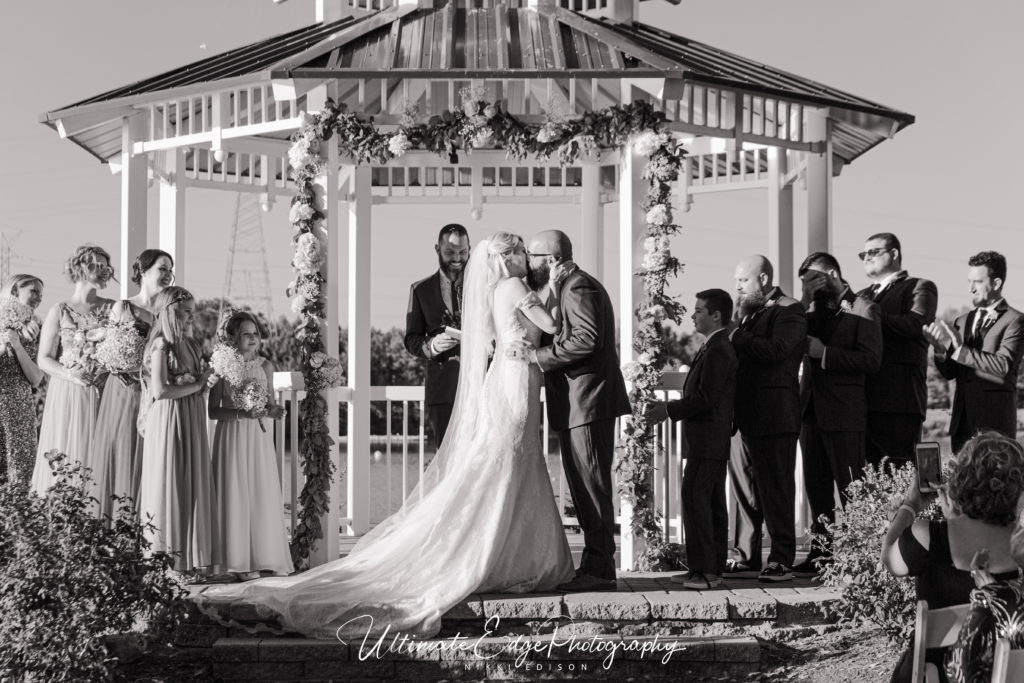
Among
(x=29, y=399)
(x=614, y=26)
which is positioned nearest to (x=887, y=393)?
(x=614, y=26)

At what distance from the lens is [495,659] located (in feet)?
22.6

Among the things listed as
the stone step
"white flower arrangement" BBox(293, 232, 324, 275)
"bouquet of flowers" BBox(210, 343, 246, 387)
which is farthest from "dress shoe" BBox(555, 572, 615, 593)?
"white flower arrangement" BBox(293, 232, 324, 275)

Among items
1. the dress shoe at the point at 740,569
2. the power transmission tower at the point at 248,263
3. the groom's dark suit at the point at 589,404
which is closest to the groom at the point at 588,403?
the groom's dark suit at the point at 589,404

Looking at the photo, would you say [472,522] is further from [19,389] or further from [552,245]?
[19,389]

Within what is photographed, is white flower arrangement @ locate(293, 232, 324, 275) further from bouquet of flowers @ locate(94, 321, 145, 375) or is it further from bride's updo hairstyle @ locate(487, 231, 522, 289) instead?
bride's updo hairstyle @ locate(487, 231, 522, 289)

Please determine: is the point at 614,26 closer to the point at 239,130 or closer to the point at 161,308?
the point at 239,130

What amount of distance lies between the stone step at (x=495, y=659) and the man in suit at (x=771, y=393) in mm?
1375

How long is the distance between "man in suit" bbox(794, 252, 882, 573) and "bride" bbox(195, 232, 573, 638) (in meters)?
1.87

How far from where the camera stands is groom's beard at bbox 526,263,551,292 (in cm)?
814

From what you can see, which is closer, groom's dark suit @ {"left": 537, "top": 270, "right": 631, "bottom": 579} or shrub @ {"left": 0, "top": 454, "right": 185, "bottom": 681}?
shrub @ {"left": 0, "top": 454, "right": 185, "bottom": 681}

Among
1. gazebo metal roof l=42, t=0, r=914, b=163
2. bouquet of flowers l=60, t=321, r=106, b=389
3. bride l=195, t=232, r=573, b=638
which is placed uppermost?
gazebo metal roof l=42, t=0, r=914, b=163

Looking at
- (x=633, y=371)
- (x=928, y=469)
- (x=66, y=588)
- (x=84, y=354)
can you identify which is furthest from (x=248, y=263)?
(x=928, y=469)

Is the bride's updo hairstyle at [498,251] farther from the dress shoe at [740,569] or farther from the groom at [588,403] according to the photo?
the dress shoe at [740,569]

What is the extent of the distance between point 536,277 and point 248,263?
41.7 meters
